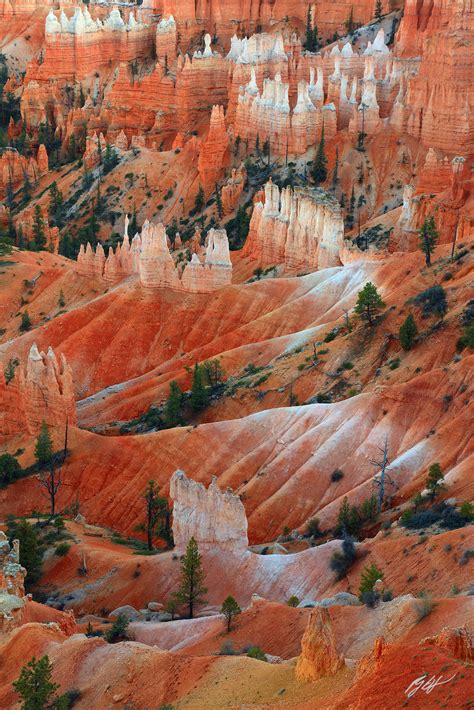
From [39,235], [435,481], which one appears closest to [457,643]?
[435,481]

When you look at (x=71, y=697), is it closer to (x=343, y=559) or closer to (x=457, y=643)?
(x=343, y=559)

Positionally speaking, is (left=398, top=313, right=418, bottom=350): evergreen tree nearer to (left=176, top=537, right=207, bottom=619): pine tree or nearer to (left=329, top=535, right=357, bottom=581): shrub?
(left=329, top=535, right=357, bottom=581): shrub

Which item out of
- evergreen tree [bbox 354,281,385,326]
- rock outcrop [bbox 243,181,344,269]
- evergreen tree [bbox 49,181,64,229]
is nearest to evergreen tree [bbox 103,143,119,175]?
evergreen tree [bbox 49,181,64,229]

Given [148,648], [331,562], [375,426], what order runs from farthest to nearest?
[375,426], [331,562], [148,648]

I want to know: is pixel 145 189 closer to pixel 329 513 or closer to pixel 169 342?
pixel 169 342

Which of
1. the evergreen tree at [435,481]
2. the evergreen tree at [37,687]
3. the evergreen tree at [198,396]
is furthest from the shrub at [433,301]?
the evergreen tree at [37,687]

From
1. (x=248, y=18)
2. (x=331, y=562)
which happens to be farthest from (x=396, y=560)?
(x=248, y=18)
